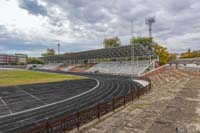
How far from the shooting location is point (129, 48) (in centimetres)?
5116

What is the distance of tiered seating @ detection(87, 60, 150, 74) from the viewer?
53659 millimetres

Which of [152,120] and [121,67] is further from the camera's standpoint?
[121,67]

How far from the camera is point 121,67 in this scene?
200ft

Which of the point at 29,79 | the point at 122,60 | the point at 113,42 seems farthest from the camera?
the point at 113,42

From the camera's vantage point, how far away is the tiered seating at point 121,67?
53.7m

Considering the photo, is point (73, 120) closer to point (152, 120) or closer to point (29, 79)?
point (152, 120)

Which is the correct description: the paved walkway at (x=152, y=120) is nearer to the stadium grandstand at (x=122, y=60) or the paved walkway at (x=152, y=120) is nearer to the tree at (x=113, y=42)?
the stadium grandstand at (x=122, y=60)

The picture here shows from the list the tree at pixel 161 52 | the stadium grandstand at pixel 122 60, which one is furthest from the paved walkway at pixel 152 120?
the tree at pixel 161 52

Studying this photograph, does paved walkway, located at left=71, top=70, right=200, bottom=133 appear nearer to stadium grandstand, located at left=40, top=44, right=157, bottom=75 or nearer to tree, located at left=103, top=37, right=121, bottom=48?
stadium grandstand, located at left=40, top=44, right=157, bottom=75

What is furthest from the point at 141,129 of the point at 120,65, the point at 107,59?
the point at 107,59

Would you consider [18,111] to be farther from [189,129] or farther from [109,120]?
[189,129]

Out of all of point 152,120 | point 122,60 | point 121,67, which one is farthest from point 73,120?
point 122,60

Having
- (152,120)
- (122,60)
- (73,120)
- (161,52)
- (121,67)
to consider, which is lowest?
(152,120)

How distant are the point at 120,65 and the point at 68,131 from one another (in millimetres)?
54240
